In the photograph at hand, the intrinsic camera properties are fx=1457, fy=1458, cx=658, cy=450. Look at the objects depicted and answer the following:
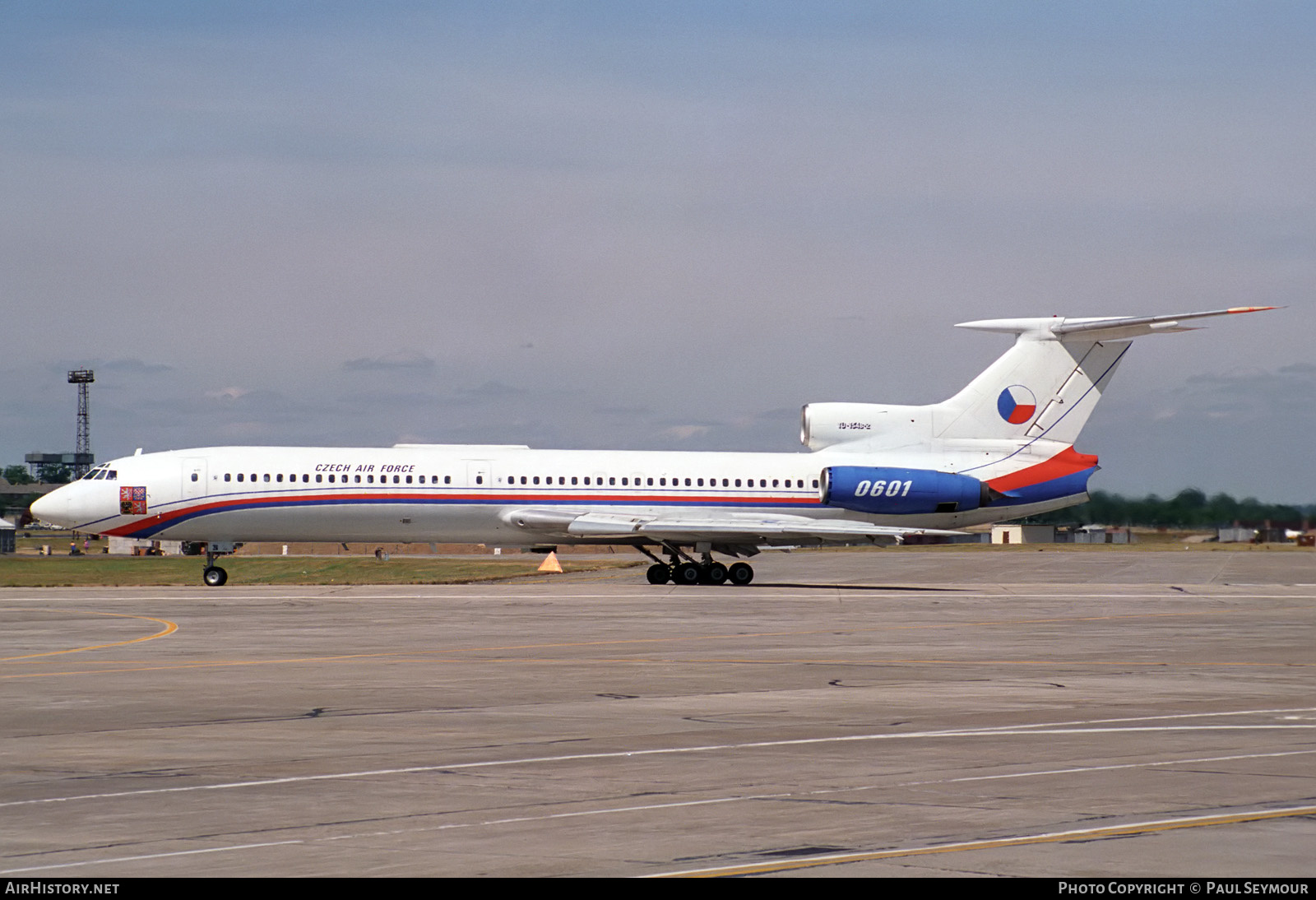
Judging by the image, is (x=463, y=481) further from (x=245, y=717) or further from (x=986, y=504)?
(x=245, y=717)

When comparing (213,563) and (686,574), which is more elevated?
(213,563)

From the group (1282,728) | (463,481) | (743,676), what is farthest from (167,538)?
(1282,728)

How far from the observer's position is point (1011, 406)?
45.9 meters

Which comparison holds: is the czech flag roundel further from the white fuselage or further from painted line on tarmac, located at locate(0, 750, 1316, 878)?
painted line on tarmac, located at locate(0, 750, 1316, 878)

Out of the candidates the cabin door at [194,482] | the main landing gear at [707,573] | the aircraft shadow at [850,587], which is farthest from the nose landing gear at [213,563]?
the aircraft shadow at [850,587]

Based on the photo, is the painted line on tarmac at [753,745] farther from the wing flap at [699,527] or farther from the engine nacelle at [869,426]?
the engine nacelle at [869,426]

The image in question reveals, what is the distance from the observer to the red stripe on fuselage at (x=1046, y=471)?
45.7 m

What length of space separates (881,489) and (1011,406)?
5.14 m

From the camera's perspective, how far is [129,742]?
12891 millimetres

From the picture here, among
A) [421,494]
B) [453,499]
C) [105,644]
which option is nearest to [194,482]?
[421,494]

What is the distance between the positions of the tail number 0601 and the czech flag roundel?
417cm

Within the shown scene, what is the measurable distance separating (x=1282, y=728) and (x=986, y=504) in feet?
105

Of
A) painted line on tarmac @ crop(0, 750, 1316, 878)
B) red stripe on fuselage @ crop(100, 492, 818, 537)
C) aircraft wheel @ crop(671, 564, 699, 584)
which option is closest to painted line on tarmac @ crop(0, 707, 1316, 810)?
painted line on tarmac @ crop(0, 750, 1316, 878)

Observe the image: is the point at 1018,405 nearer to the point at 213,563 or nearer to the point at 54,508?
the point at 213,563
